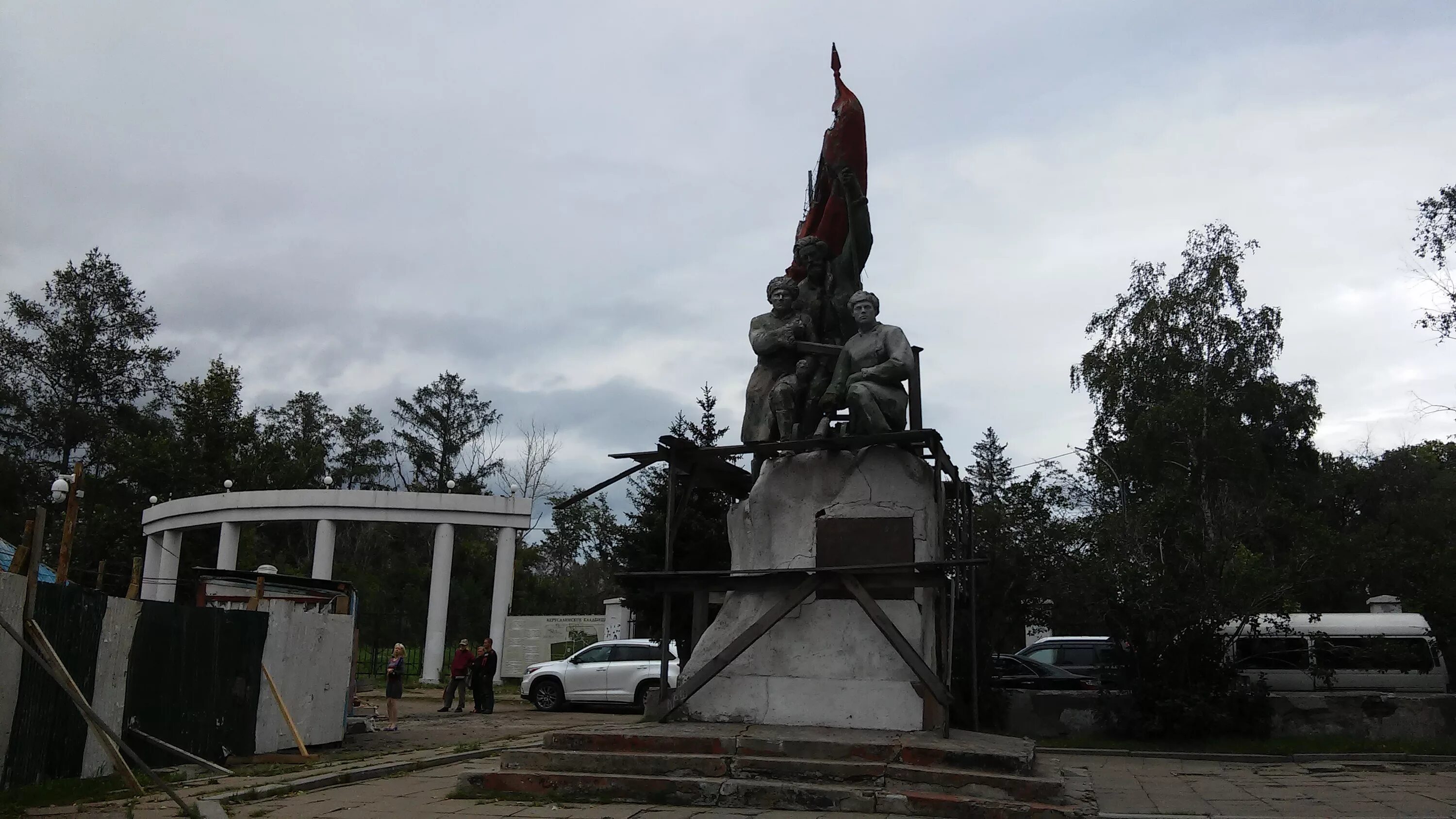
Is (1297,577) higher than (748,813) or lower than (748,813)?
higher

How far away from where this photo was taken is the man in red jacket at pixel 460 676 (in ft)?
Result: 56.9

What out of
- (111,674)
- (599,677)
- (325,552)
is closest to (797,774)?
(111,674)

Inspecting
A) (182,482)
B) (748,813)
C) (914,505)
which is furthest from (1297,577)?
(182,482)

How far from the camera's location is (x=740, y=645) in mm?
7508

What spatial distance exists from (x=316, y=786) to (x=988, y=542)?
542 inches

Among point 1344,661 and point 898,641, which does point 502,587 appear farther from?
point 898,641

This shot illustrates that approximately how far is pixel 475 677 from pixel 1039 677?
9.61 meters

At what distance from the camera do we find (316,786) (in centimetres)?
793

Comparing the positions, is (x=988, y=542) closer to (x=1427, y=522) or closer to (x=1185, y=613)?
(x=1185, y=613)

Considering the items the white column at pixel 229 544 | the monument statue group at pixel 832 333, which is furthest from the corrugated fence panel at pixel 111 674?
the white column at pixel 229 544

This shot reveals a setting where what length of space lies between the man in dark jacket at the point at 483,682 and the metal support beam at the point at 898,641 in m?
11.5

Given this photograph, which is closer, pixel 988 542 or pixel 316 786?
pixel 316 786

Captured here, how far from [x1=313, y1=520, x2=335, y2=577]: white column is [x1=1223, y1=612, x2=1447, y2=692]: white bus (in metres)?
16.7

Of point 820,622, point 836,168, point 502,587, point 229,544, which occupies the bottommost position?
point 820,622
